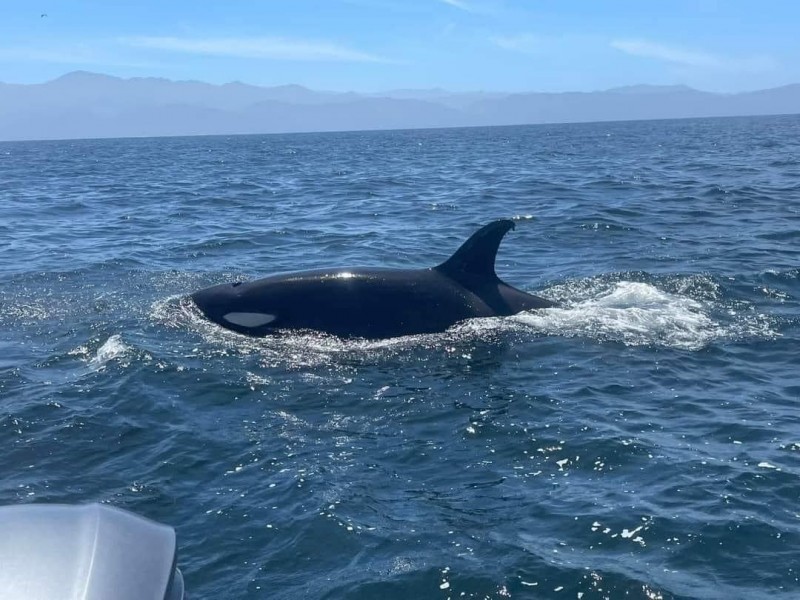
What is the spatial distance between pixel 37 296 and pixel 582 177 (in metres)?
32.4

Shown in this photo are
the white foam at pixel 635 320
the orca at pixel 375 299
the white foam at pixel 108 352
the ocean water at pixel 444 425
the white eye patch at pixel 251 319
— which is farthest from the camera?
the white foam at pixel 635 320

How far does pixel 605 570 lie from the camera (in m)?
7.32

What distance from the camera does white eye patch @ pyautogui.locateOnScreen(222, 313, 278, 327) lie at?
Answer: 1405 cm

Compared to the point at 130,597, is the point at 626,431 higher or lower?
lower

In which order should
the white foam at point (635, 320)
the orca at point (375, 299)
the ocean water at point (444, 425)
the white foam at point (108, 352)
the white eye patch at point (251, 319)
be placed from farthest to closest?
the white foam at point (635, 320) < the white eye patch at point (251, 319) < the orca at point (375, 299) < the white foam at point (108, 352) < the ocean water at point (444, 425)

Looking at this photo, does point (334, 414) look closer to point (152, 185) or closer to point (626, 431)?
point (626, 431)

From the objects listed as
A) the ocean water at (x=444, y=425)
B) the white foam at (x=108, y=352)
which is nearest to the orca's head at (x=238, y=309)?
the ocean water at (x=444, y=425)

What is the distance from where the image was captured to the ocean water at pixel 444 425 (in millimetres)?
7609

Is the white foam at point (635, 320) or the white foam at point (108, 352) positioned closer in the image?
the white foam at point (108, 352)

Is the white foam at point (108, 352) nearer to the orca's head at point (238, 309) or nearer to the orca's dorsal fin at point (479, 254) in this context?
the orca's head at point (238, 309)

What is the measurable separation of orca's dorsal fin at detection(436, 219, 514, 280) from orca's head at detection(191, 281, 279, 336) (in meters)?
3.00

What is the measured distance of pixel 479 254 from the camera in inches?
562

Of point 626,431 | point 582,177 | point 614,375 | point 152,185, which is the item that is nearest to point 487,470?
point 626,431

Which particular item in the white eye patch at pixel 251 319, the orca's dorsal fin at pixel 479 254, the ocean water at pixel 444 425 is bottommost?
the ocean water at pixel 444 425
